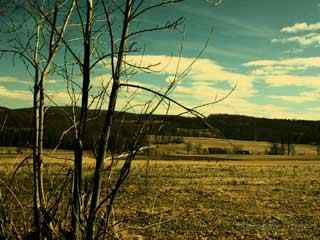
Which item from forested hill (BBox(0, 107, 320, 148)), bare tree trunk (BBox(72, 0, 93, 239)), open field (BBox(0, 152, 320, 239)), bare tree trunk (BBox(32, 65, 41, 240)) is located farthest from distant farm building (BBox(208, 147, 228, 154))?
bare tree trunk (BBox(72, 0, 93, 239))

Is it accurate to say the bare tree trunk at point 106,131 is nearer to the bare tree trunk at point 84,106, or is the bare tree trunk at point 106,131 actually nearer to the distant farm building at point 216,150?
the bare tree trunk at point 84,106

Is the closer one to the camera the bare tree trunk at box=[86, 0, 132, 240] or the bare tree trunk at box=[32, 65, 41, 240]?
the bare tree trunk at box=[86, 0, 132, 240]

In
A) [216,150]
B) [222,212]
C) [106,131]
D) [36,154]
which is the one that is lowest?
[222,212]

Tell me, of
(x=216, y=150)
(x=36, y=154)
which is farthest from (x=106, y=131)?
(x=216, y=150)

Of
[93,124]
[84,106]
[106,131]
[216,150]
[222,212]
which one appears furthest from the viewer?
[216,150]

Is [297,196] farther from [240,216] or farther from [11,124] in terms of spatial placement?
[11,124]

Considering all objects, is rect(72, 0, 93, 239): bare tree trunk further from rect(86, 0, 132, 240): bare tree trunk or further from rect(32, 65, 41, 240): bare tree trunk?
rect(32, 65, 41, 240): bare tree trunk

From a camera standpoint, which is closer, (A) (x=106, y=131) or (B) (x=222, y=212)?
(A) (x=106, y=131)

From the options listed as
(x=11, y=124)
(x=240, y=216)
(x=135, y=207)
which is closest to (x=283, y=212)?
(x=240, y=216)

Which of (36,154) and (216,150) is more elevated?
(36,154)

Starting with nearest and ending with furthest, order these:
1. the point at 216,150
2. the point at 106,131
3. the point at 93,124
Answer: the point at 106,131, the point at 93,124, the point at 216,150

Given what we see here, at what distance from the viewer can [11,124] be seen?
4.59m

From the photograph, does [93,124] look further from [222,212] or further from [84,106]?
[222,212]

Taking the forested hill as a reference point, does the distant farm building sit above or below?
below
